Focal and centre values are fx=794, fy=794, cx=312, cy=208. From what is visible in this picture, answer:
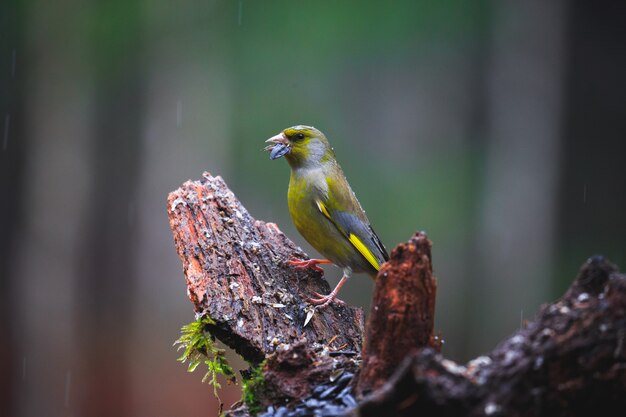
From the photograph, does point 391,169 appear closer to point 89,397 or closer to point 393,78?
point 393,78

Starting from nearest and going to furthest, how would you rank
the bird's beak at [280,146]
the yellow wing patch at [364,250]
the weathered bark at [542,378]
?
1. the weathered bark at [542,378]
2. the yellow wing patch at [364,250]
3. the bird's beak at [280,146]

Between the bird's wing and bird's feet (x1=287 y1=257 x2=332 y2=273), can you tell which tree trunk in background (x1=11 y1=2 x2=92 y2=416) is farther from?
bird's feet (x1=287 y1=257 x2=332 y2=273)

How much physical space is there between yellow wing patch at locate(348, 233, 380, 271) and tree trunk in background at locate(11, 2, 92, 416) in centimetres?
444

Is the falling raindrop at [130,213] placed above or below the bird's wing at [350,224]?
above

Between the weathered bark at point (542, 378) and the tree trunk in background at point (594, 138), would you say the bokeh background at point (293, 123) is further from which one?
the weathered bark at point (542, 378)

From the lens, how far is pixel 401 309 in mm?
2477

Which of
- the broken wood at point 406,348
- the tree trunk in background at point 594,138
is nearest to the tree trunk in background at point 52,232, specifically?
the broken wood at point 406,348

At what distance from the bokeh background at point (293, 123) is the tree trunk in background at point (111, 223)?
0.02 m

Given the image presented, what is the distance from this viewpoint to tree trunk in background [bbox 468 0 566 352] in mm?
8797

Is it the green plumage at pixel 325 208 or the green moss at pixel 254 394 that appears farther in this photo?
the green plumage at pixel 325 208

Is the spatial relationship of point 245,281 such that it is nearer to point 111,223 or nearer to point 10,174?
point 111,223

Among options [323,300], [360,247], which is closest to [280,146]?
[360,247]

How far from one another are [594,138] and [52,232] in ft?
19.6

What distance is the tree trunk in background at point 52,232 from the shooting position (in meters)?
7.99
